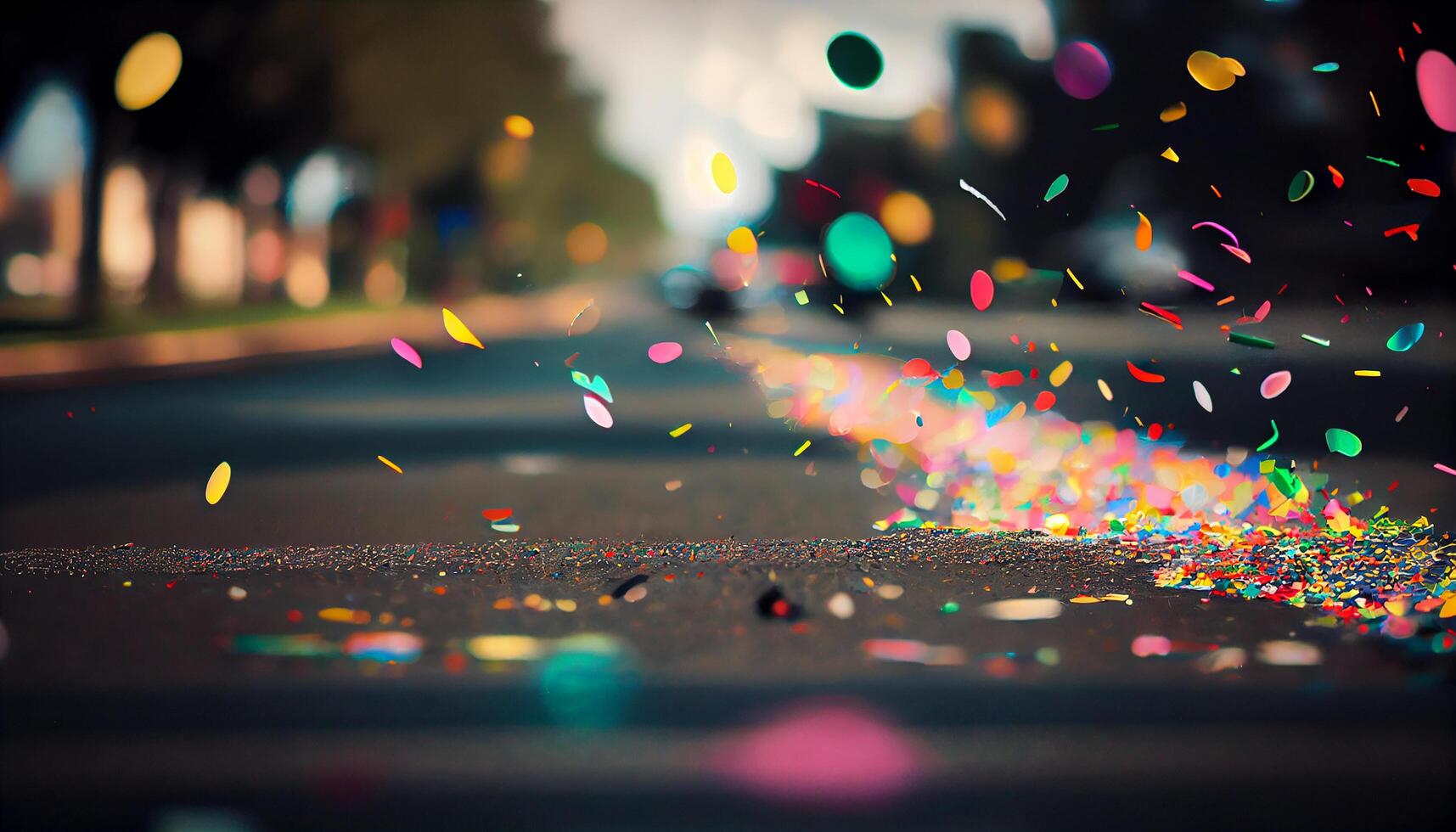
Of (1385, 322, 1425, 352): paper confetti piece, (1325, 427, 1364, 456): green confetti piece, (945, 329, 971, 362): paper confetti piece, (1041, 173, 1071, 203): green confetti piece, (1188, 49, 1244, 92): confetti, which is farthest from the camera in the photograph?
(1325, 427, 1364, 456): green confetti piece

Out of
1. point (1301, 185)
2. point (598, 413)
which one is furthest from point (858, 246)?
point (1301, 185)

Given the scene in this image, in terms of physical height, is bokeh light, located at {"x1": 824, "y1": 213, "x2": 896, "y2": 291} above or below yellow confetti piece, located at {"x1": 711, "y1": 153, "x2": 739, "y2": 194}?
above

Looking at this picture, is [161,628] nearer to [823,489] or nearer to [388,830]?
[388,830]

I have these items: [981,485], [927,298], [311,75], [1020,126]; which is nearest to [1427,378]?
[981,485]

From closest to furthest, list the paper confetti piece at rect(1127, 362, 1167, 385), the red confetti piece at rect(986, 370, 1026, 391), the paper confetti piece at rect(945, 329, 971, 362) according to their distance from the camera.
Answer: the paper confetti piece at rect(945, 329, 971, 362) < the paper confetti piece at rect(1127, 362, 1167, 385) < the red confetti piece at rect(986, 370, 1026, 391)

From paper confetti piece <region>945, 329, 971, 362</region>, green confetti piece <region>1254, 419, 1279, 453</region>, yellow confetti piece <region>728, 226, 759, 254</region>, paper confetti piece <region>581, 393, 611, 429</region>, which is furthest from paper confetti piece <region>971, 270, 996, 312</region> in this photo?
paper confetti piece <region>581, 393, 611, 429</region>

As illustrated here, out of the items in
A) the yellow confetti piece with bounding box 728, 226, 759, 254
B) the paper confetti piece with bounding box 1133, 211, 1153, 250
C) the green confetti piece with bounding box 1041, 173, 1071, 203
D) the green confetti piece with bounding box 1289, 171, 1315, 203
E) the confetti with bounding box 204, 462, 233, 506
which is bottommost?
the confetti with bounding box 204, 462, 233, 506

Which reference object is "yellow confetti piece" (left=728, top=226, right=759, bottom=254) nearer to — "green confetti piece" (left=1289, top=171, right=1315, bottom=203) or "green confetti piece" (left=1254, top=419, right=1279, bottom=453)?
"green confetti piece" (left=1289, top=171, right=1315, bottom=203)
